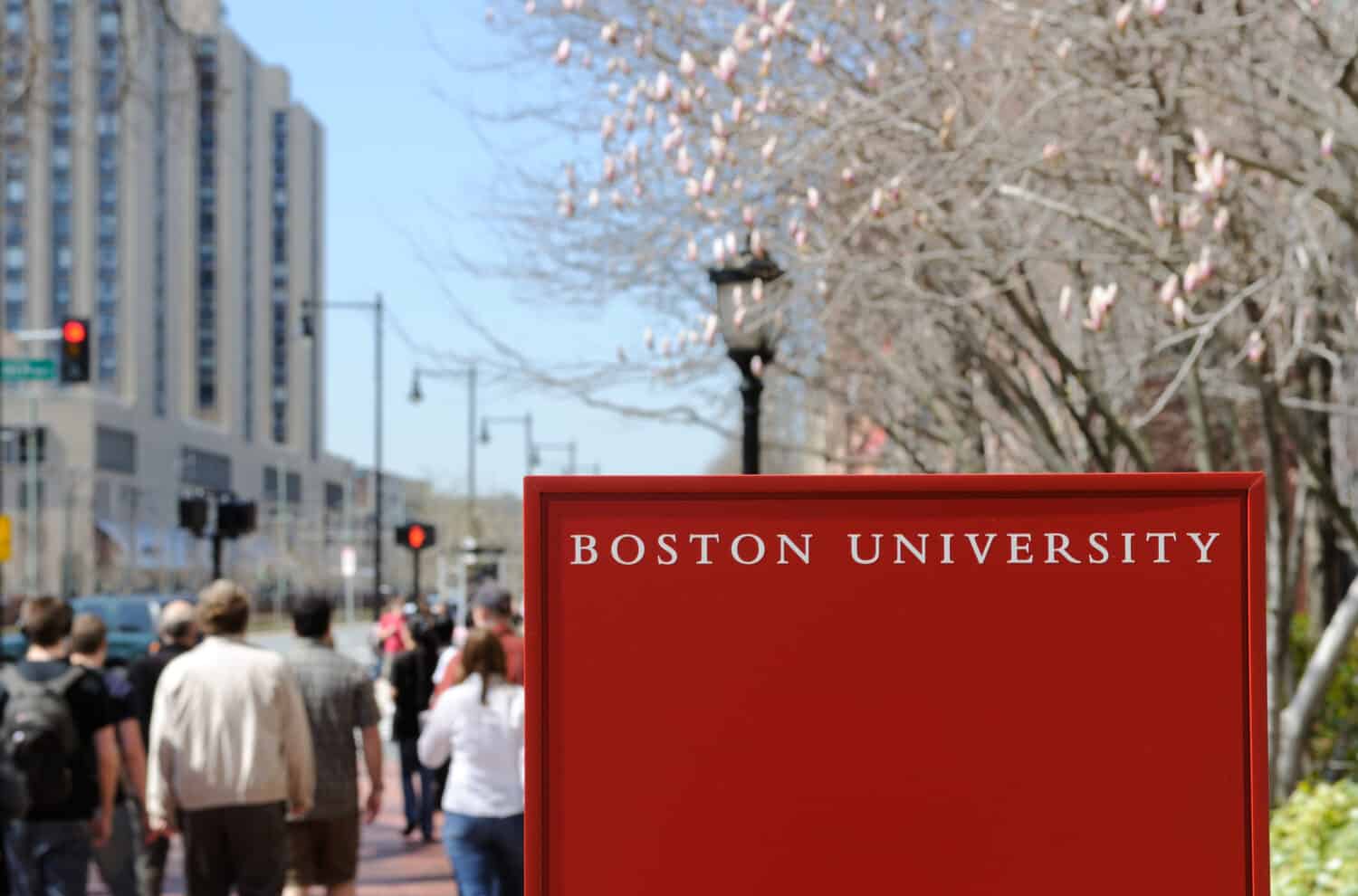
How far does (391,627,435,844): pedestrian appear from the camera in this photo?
14.9 metres

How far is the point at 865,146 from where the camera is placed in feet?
36.6

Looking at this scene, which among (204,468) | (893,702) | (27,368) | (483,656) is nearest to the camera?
(893,702)

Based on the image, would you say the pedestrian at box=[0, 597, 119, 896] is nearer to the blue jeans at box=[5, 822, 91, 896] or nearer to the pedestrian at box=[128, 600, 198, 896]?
the blue jeans at box=[5, 822, 91, 896]

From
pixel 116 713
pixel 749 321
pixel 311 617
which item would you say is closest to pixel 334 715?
pixel 311 617

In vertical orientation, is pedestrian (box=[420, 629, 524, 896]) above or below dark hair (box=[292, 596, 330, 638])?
below

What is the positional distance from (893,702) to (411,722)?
12.8 m

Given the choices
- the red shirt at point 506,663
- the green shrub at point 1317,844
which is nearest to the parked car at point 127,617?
the red shirt at point 506,663

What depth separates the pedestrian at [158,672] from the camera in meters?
10.4

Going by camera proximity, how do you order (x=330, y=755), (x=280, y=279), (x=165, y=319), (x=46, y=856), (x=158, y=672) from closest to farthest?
(x=46, y=856), (x=330, y=755), (x=158, y=672), (x=165, y=319), (x=280, y=279)

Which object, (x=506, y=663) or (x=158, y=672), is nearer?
(x=506, y=663)

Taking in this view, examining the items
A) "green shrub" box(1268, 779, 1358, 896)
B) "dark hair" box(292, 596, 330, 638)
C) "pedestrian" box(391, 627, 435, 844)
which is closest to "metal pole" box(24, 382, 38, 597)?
"pedestrian" box(391, 627, 435, 844)

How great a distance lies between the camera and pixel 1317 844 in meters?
8.36

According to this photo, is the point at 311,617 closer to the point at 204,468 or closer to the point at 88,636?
the point at 88,636

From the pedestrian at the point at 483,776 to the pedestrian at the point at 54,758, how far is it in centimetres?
167
